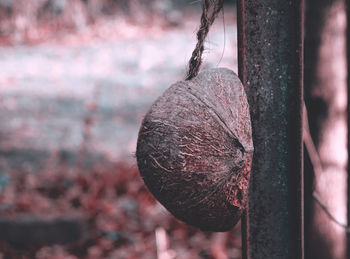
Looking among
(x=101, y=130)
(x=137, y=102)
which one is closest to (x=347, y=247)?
(x=101, y=130)

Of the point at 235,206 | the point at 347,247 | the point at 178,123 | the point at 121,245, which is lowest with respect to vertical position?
the point at 121,245

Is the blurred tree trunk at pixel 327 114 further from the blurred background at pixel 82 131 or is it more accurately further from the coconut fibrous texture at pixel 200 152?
the coconut fibrous texture at pixel 200 152

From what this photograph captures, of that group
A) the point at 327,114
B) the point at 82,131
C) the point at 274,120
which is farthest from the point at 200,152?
the point at 82,131

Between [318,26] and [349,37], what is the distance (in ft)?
0.53

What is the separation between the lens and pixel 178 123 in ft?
3.08

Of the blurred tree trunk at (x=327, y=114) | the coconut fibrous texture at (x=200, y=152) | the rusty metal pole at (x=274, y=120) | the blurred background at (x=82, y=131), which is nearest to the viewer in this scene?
the coconut fibrous texture at (x=200, y=152)

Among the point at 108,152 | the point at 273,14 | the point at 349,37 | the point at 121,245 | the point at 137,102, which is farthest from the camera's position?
the point at 137,102

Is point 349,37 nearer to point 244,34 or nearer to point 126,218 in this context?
point 244,34

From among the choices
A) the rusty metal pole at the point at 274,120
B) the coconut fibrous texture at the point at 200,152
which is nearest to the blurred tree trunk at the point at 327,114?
the rusty metal pole at the point at 274,120

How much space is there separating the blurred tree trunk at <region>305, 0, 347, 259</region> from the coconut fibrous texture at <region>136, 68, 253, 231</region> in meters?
1.71

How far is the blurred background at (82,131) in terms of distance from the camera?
11.6ft

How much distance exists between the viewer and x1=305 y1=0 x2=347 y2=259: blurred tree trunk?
103 inches

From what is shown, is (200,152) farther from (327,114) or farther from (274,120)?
(327,114)

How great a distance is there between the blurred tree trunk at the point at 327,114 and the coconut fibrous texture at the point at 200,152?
171cm
